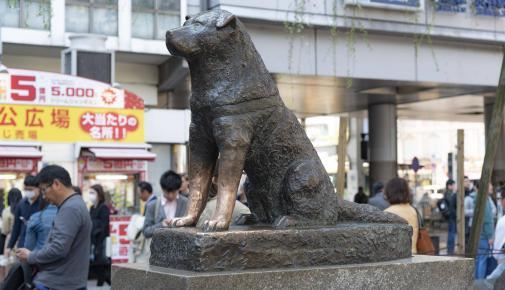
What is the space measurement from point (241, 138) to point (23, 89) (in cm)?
1288

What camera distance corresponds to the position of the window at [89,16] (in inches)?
804

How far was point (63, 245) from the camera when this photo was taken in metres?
5.80

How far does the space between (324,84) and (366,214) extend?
14995mm

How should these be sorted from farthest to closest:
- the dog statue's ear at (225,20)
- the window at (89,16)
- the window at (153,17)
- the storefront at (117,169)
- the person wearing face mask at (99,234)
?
the window at (153,17), the window at (89,16), the storefront at (117,169), the person wearing face mask at (99,234), the dog statue's ear at (225,20)

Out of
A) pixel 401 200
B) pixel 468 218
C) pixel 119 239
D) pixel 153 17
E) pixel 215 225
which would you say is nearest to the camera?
pixel 215 225

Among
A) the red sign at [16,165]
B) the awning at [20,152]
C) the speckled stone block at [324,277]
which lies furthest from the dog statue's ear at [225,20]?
the red sign at [16,165]

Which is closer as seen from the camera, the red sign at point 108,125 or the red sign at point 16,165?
the red sign at point 16,165

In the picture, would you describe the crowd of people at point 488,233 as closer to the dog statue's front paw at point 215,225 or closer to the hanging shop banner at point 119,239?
the dog statue's front paw at point 215,225

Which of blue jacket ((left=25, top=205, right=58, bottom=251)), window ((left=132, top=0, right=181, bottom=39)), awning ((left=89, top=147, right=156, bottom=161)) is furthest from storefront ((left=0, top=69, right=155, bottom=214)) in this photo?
blue jacket ((left=25, top=205, right=58, bottom=251))

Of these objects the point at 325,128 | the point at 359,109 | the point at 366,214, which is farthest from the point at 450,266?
the point at 325,128

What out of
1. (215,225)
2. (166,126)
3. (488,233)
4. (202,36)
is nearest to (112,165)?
(166,126)

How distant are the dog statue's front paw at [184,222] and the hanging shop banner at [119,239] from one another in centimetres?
955

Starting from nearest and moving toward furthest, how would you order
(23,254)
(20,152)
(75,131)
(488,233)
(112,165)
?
(23,254) → (488,233) → (20,152) → (75,131) → (112,165)

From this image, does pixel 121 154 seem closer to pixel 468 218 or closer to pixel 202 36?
pixel 468 218
